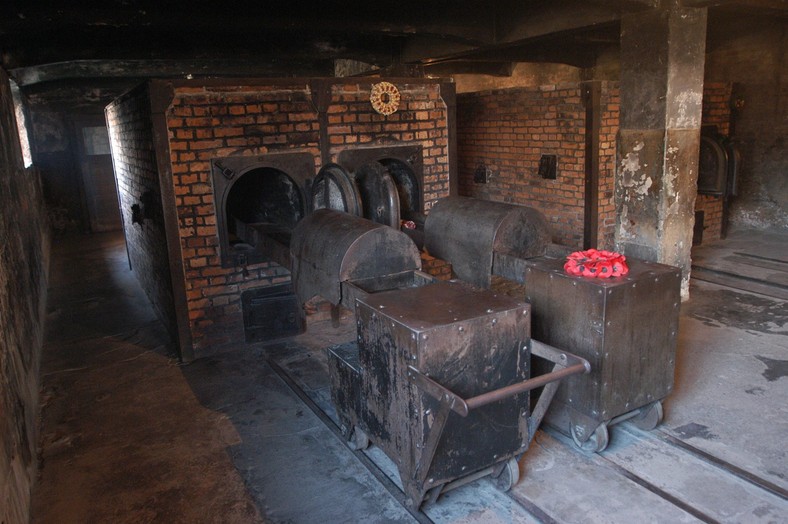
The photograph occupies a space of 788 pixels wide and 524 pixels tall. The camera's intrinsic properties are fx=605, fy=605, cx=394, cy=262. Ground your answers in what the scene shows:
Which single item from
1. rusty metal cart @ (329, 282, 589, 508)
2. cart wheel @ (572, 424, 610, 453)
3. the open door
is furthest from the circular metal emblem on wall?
the open door

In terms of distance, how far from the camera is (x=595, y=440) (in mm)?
3064

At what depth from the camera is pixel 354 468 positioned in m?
3.06

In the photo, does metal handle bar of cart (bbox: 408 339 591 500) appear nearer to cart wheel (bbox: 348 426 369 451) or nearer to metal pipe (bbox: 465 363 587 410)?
metal pipe (bbox: 465 363 587 410)

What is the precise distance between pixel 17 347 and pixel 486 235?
2.90 m

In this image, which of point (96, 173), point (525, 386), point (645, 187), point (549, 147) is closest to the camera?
point (525, 386)

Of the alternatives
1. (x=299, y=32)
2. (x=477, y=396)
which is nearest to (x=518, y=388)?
(x=477, y=396)

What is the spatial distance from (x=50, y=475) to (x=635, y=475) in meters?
2.94

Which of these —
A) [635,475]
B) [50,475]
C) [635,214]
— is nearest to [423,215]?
[635,214]

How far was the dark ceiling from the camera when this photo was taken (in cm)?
470

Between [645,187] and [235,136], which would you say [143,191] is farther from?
[645,187]

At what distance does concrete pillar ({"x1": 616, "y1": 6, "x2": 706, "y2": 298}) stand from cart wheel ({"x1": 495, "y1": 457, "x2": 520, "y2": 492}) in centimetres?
260

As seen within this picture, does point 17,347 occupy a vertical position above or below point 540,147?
below

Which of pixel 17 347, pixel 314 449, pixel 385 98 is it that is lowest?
pixel 314 449

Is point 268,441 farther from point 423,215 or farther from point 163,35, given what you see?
point 163,35
